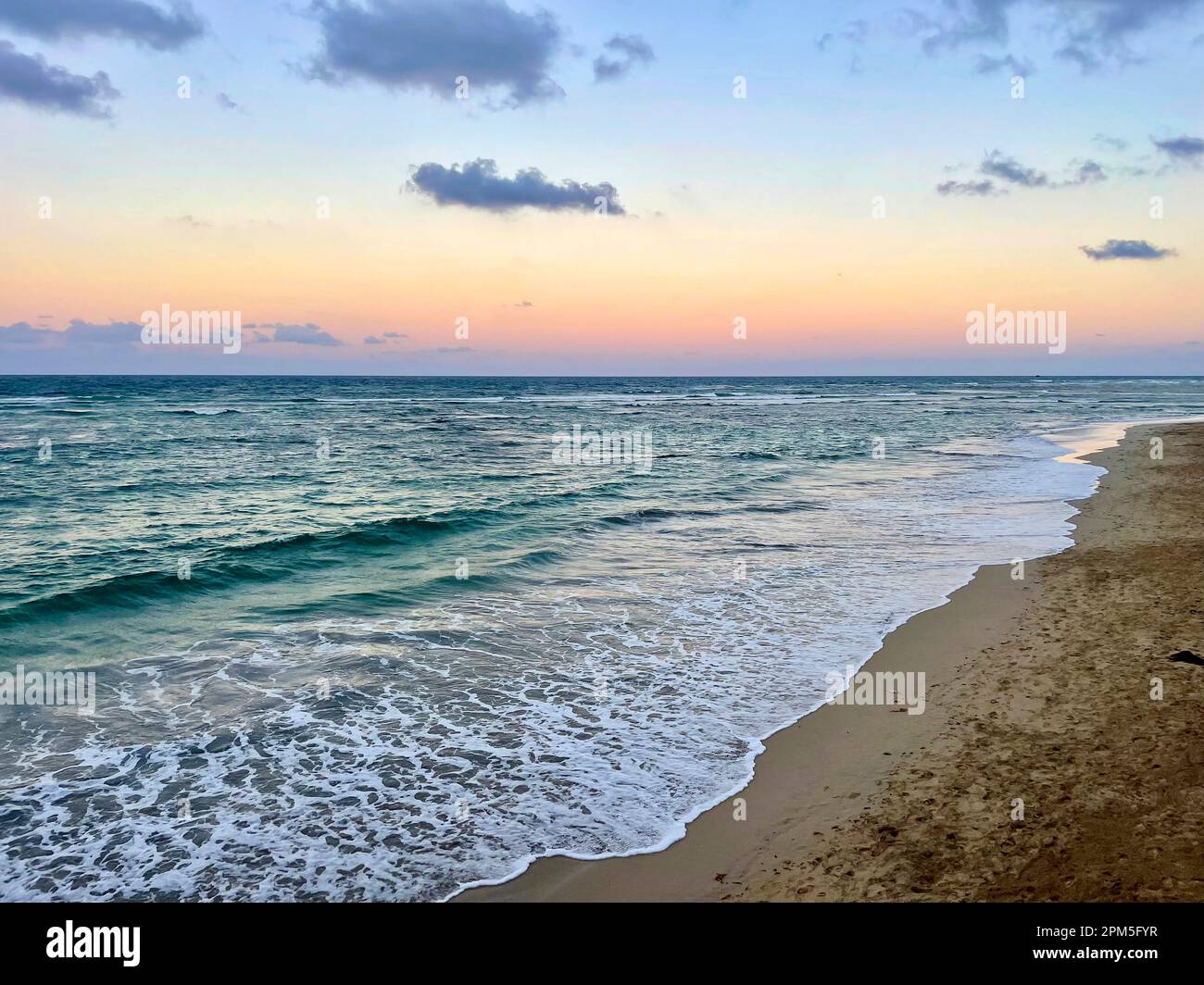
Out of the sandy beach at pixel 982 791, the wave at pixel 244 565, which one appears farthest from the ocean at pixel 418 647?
the sandy beach at pixel 982 791

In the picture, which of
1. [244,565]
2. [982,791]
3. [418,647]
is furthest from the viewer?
[244,565]

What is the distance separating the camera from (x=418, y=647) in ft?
36.9

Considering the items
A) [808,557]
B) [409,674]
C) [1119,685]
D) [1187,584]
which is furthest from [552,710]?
[1187,584]

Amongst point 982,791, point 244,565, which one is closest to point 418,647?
point 244,565

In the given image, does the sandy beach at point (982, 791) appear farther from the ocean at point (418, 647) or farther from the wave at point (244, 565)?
the wave at point (244, 565)

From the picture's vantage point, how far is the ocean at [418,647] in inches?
247

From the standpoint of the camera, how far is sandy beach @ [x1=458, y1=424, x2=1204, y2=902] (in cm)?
532

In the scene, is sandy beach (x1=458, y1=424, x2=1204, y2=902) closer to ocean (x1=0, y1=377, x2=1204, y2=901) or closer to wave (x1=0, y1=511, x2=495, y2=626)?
ocean (x1=0, y1=377, x2=1204, y2=901)

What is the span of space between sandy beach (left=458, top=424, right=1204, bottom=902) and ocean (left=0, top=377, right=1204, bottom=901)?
1.66 feet

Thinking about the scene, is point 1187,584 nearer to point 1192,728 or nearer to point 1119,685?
point 1119,685

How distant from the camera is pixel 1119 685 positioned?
8.49m

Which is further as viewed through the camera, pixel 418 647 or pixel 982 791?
pixel 418 647

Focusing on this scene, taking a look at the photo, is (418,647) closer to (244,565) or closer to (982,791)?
(244,565)

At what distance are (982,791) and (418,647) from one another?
300 inches
